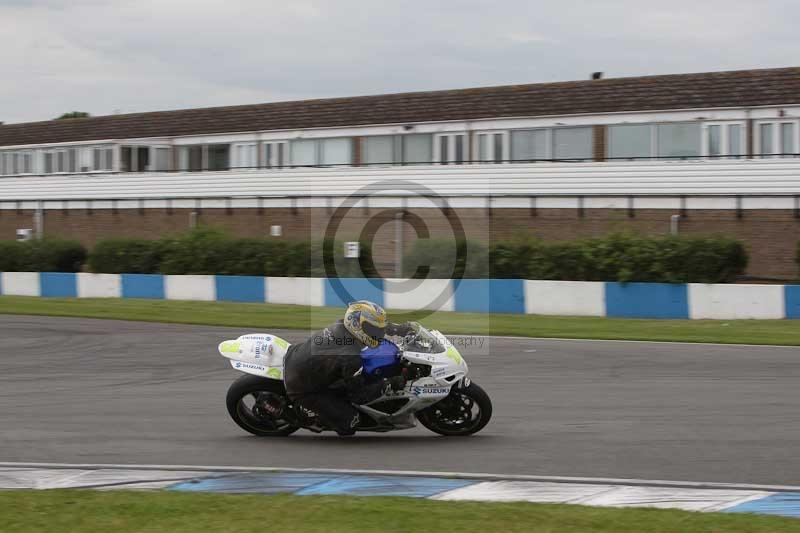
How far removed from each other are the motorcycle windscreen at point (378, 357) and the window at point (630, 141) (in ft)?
88.8

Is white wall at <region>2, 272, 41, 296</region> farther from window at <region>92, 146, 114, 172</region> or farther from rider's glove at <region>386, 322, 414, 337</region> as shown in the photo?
rider's glove at <region>386, 322, 414, 337</region>

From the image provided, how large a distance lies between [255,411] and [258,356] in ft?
1.81

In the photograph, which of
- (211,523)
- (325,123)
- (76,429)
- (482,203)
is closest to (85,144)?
(325,123)

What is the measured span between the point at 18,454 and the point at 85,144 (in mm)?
43457

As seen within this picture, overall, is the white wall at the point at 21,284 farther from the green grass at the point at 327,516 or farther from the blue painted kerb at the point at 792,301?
the green grass at the point at 327,516

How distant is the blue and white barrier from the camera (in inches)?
853

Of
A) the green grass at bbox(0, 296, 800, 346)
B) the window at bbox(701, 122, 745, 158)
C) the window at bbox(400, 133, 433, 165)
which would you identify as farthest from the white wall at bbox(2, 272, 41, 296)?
the window at bbox(701, 122, 745, 158)

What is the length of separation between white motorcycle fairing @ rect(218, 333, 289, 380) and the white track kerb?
1514 mm

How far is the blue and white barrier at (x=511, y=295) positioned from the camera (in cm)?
2166

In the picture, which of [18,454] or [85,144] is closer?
[18,454]

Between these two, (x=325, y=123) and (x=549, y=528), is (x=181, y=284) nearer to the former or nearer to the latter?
(x=325, y=123)

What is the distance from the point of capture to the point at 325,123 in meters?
43.1

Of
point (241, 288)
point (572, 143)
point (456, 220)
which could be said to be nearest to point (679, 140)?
point (572, 143)

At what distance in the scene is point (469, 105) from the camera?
130 ft
